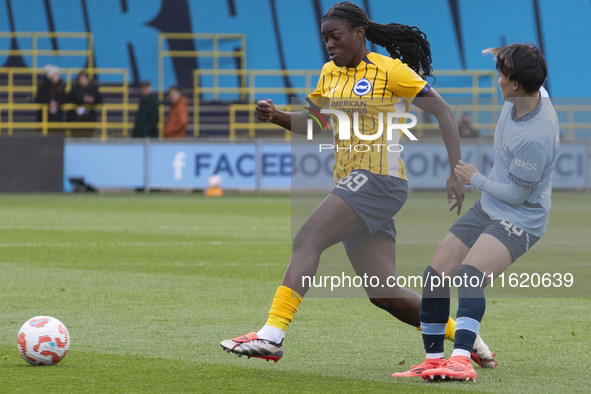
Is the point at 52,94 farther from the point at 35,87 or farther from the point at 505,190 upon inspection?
the point at 505,190

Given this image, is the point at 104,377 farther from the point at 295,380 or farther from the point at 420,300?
the point at 420,300

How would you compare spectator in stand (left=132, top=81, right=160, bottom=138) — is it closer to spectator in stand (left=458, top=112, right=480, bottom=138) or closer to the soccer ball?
spectator in stand (left=458, top=112, right=480, bottom=138)

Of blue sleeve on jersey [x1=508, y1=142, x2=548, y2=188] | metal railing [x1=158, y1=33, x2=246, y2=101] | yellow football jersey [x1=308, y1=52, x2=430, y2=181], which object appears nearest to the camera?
blue sleeve on jersey [x1=508, y1=142, x2=548, y2=188]

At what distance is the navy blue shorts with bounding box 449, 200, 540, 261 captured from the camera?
5.36 metres

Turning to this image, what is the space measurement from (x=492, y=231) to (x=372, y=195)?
650 millimetres

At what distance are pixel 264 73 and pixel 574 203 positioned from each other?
11.1 metres

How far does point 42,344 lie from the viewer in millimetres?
5965

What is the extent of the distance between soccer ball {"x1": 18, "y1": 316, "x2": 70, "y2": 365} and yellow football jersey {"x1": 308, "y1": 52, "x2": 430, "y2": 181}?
65.9 inches

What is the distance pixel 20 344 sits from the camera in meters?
5.98

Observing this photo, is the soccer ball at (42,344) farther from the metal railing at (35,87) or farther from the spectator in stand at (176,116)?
the metal railing at (35,87)

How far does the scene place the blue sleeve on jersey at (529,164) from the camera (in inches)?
206

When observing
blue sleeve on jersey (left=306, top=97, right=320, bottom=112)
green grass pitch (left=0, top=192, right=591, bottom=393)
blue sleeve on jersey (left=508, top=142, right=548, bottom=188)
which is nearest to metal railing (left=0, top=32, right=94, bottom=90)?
green grass pitch (left=0, top=192, right=591, bottom=393)

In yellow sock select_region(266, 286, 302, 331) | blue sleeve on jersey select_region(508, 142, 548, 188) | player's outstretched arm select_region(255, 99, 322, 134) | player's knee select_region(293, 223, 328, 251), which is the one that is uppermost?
player's outstretched arm select_region(255, 99, 322, 134)

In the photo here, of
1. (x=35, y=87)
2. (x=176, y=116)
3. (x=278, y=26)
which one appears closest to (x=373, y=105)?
(x=176, y=116)
